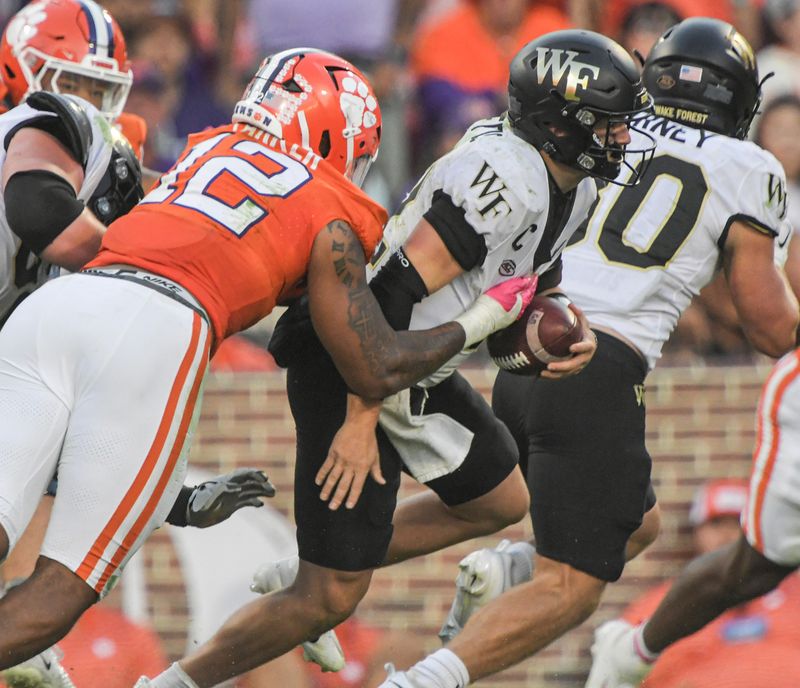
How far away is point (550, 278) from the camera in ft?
16.8

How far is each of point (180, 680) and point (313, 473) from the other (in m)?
0.86

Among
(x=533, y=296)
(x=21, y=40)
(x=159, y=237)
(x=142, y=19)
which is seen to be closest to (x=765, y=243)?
(x=533, y=296)

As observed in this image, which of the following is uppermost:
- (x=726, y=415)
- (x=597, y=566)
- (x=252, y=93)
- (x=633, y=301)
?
(x=252, y=93)

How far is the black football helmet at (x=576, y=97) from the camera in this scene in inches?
187

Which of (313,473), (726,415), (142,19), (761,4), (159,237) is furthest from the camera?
(761,4)

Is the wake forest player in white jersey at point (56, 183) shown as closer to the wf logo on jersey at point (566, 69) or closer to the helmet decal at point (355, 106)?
the helmet decal at point (355, 106)

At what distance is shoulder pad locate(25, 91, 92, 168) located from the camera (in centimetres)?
470

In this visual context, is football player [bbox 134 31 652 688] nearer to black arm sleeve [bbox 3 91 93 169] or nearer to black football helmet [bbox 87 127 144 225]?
black football helmet [bbox 87 127 144 225]

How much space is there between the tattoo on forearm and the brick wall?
267 centimetres

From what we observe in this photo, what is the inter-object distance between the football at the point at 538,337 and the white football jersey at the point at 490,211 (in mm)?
138

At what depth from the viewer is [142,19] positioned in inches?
359

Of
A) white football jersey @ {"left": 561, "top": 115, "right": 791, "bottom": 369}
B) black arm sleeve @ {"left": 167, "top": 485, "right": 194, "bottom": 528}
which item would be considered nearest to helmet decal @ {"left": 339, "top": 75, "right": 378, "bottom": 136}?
white football jersey @ {"left": 561, "top": 115, "right": 791, "bottom": 369}

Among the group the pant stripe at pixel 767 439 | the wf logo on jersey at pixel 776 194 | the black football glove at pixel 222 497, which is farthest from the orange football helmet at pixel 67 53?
the pant stripe at pixel 767 439

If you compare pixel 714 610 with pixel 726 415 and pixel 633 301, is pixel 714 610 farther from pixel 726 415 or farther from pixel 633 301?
pixel 726 415
